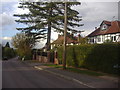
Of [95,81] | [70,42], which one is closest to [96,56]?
[95,81]

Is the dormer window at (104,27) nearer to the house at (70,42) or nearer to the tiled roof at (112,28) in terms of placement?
the tiled roof at (112,28)

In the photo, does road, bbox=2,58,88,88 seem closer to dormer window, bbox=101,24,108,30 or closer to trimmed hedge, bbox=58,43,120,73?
trimmed hedge, bbox=58,43,120,73

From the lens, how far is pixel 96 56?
65.7 ft

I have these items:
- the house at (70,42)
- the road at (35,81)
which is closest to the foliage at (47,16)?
the house at (70,42)

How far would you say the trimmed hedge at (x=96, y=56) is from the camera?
17.5 metres

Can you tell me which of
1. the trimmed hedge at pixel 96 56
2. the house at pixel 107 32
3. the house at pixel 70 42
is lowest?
the trimmed hedge at pixel 96 56

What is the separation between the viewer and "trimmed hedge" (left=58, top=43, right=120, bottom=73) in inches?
688

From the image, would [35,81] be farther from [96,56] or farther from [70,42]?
[70,42]

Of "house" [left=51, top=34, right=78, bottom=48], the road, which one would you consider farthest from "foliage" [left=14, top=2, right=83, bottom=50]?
the road

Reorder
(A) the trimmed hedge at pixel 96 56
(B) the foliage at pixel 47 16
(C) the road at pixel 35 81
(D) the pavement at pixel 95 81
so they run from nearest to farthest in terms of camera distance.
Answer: (C) the road at pixel 35 81 < (D) the pavement at pixel 95 81 < (A) the trimmed hedge at pixel 96 56 < (B) the foliage at pixel 47 16

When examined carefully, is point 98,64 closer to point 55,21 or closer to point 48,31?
point 55,21

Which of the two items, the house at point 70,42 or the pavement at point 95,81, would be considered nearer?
the pavement at point 95,81

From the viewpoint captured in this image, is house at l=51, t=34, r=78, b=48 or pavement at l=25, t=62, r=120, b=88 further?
house at l=51, t=34, r=78, b=48

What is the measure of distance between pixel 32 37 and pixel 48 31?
4.65 metres
